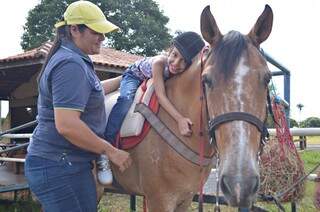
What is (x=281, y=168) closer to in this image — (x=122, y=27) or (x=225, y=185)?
(x=225, y=185)

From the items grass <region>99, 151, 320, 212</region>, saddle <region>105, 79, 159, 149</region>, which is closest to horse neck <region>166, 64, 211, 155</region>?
saddle <region>105, 79, 159, 149</region>

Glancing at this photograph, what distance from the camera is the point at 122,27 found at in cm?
2958

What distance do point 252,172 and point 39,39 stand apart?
28.1m

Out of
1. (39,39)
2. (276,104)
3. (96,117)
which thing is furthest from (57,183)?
(39,39)

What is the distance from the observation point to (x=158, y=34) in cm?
2973

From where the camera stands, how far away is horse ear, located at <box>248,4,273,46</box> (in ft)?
8.18

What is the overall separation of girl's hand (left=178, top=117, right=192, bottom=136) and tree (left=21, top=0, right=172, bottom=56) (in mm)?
26103

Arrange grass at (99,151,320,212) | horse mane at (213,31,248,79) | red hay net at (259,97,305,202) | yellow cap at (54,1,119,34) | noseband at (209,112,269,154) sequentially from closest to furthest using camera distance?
noseband at (209,112,269,154), horse mane at (213,31,248,79), yellow cap at (54,1,119,34), red hay net at (259,97,305,202), grass at (99,151,320,212)

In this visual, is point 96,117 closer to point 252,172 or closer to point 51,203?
point 51,203

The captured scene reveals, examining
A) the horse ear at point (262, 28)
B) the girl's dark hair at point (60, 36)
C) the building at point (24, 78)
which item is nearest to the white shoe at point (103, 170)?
the girl's dark hair at point (60, 36)

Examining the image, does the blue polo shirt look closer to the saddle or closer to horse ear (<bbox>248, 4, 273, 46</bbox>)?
the saddle

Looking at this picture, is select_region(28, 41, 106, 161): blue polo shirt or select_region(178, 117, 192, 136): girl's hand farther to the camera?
select_region(178, 117, 192, 136): girl's hand

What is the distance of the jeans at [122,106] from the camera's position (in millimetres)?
3186

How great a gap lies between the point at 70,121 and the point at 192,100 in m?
1.00
